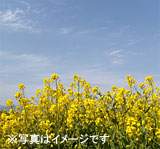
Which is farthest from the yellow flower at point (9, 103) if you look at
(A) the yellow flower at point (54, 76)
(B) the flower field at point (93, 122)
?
(A) the yellow flower at point (54, 76)

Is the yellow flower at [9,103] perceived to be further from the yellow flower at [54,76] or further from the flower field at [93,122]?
the yellow flower at [54,76]

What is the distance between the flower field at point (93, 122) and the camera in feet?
10.0

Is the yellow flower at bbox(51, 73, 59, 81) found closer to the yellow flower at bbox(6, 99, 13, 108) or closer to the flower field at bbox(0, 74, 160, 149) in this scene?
the flower field at bbox(0, 74, 160, 149)

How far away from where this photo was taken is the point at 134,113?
12.1 feet

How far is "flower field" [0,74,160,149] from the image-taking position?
3.06 metres

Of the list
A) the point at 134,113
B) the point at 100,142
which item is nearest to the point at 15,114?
the point at 100,142

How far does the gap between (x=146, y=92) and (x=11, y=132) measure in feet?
8.77

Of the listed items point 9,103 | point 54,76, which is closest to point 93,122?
point 54,76

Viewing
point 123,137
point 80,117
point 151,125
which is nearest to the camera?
point 123,137

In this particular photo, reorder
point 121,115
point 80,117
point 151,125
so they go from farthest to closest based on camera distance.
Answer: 1. point 80,117
2. point 121,115
3. point 151,125

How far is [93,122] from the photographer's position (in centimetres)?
387

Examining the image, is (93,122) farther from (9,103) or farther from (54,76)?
(9,103)

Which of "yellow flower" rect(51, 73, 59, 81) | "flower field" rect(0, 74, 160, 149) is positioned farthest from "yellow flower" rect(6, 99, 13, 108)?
"yellow flower" rect(51, 73, 59, 81)

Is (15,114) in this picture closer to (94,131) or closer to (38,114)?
(38,114)
